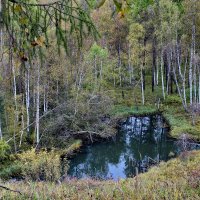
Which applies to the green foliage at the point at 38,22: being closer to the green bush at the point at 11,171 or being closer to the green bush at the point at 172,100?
the green bush at the point at 11,171

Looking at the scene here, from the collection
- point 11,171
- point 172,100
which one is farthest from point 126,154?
point 172,100

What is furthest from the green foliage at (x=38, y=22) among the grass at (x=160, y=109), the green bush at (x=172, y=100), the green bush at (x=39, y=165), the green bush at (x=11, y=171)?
the green bush at (x=172, y=100)

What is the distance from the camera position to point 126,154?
63.8 ft

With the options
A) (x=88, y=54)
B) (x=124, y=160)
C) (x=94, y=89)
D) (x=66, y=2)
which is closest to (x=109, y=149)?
(x=124, y=160)

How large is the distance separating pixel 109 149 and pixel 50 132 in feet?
11.8

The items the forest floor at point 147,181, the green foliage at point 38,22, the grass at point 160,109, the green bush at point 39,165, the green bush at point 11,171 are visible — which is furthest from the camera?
the grass at point 160,109

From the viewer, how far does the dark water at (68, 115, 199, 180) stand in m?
16.8

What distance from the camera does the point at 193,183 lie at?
5500 millimetres

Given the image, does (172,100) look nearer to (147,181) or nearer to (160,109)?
(160,109)

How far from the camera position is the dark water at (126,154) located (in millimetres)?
16812

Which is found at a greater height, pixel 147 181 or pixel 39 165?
pixel 147 181

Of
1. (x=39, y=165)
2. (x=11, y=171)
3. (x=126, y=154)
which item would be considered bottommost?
(x=126, y=154)

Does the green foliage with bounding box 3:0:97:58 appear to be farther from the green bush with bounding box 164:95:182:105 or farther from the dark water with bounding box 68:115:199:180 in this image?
the green bush with bounding box 164:95:182:105

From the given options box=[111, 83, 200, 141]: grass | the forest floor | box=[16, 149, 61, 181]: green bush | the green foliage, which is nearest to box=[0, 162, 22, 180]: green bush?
box=[16, 149, 61, 181]: green bush
